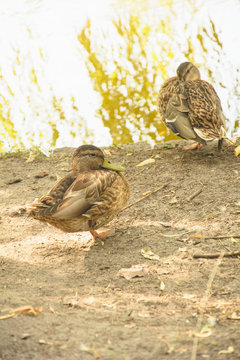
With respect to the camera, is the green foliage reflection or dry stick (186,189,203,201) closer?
dry stick (186,189,203,201)

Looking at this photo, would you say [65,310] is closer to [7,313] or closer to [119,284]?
[7,313]

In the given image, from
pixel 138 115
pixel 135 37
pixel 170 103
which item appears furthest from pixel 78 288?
pixel 135 37

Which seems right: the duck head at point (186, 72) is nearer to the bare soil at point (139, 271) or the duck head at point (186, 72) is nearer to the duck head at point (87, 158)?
the bare soil at point (139, 271)

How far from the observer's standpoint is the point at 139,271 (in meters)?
3.48

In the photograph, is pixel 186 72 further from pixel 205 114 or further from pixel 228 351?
pixel 228 351

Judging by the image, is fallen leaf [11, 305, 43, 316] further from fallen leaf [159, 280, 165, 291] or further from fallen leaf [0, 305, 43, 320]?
fallen leaf [159, 280, 165, 291]

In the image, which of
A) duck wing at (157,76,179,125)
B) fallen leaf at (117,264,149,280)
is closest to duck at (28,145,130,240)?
fallen leaf at (117,264,149,280)

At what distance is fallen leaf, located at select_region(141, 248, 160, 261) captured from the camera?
3691mm

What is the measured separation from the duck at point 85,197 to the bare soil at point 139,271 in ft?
0.96

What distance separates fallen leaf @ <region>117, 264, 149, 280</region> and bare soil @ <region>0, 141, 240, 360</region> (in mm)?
18

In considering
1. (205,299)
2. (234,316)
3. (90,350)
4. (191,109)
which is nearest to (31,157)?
(191,109)

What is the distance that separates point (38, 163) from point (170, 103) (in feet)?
6.45

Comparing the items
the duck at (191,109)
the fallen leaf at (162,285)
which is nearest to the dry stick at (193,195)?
the duck at (191,109)

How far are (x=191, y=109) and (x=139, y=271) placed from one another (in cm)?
261
